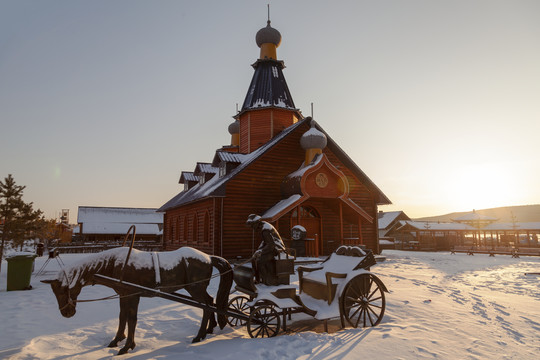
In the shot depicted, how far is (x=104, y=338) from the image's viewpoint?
6.52 metres

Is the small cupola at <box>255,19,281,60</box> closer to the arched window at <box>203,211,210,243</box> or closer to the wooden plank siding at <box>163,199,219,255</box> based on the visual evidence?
the wooden plank siding at <box>163,199,219,255</box>

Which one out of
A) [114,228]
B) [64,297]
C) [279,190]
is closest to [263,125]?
[279,190]

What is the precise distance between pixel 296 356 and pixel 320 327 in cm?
217

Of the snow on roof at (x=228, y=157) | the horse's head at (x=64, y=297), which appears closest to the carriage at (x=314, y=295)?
the horse's head at (x=64, y=297)

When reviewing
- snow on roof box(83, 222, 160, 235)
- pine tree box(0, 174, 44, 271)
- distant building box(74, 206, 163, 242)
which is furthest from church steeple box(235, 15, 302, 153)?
snow on roof box(83, 222, 160, 235)

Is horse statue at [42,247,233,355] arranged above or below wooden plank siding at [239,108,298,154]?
below

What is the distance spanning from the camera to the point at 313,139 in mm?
19703

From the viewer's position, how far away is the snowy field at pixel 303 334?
5605 millimetres

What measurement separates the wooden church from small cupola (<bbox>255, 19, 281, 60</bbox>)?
11.1ft

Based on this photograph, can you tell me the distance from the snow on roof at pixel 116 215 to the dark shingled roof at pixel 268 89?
28.1 meters

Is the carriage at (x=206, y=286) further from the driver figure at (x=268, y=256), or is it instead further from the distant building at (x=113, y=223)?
the distant building at (x=113, y=223)

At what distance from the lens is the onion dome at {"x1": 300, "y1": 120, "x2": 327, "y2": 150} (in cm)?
1970

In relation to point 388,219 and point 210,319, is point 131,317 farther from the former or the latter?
point 388,219

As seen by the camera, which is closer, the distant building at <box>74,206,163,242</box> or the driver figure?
the driver figure
